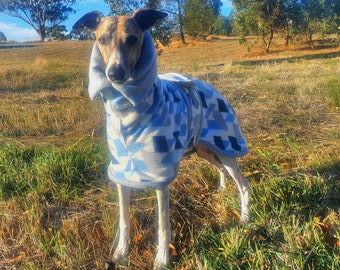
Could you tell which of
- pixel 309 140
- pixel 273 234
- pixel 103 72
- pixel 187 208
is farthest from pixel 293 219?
pixel 309 140

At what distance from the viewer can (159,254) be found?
9.25 feet

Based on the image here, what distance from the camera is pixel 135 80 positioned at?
2.43 metres

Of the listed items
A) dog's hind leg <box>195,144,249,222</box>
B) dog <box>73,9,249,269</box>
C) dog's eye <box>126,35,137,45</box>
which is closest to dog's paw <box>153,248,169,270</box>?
dog <box>73,9,249,269</box>

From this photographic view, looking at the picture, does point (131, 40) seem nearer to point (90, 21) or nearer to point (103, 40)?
point (103, 40)

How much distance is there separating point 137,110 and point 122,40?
44 cm

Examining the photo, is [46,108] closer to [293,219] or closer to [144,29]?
[144,29]

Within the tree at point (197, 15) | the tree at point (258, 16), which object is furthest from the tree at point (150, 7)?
the tree at point (197, 15)

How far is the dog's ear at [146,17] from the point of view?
2.65m

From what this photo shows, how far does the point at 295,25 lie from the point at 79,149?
23811 mm

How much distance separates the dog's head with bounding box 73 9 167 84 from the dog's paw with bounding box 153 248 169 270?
1.22m

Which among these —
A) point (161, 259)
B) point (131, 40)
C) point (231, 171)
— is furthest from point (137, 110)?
point (231, 171)

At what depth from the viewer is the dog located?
8.04ft

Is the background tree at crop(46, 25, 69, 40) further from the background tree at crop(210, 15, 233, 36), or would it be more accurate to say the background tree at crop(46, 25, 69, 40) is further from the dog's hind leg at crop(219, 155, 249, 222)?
the dog's hind leg at crop(219, 155, 249, 222)

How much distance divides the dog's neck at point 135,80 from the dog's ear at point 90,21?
322mm
